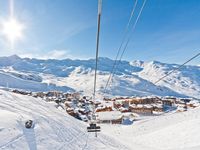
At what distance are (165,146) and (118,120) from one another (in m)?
29.5

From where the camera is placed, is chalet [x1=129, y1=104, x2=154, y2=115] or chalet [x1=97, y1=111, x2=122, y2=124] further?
chalet [x1=129, y1=104, x2=154, y2=115]

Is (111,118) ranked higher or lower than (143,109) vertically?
lower

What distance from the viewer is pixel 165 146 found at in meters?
24.8

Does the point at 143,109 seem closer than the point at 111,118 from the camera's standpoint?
No

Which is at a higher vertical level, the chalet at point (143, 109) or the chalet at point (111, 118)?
the chalet at point (143, 109)

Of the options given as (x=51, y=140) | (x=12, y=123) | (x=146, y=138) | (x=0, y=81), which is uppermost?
(x=0, y=81)

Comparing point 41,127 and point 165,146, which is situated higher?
point 41,127

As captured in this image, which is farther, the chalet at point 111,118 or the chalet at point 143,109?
the chalet at point 143,109

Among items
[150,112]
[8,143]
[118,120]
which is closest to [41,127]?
[8,143]

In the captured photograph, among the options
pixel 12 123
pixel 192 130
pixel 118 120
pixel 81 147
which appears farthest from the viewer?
pixel 118 120

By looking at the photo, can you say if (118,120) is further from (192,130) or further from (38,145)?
(38,145)

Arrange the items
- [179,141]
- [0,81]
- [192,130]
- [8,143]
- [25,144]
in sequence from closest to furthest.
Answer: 1. [8,143]
2. [25,144]
3. [179,141]
4. [192,130]
5. [0,81]

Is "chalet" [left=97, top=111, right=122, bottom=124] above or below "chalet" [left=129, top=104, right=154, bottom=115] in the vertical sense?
below

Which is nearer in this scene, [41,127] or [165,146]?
[41,127]
